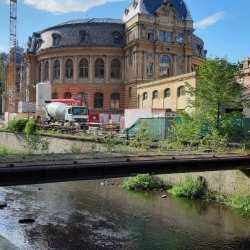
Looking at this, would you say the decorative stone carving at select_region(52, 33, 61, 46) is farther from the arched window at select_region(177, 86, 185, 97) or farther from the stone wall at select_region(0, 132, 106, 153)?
the arched window at select_region(177, 86, 185, 97)

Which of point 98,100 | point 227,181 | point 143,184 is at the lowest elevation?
point 143,184

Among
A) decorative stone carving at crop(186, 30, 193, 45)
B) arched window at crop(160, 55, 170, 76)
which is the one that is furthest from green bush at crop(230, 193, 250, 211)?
decorative stone carving at crop(186, 30, 193, 45)

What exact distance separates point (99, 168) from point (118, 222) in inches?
207

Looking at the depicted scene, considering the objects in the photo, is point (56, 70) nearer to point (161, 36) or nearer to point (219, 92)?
point (161, 36)

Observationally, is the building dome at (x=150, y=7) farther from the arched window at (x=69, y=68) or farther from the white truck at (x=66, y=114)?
the white truck at (x=66, y=114)

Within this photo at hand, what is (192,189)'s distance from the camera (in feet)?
78.8

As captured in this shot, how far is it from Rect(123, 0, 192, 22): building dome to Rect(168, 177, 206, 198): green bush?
133 ft

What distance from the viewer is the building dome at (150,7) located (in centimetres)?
5991

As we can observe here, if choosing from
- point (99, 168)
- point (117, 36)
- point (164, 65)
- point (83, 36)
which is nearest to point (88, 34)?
point (83, 36)

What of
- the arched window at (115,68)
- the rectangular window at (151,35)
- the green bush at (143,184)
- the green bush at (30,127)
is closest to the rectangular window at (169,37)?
the rectangular window at (151,35)

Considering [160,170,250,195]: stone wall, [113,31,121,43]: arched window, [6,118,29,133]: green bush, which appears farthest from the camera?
[113,31,121,43]: arched window

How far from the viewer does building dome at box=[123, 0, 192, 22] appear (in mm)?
59906

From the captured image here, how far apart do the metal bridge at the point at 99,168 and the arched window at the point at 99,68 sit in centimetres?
4825

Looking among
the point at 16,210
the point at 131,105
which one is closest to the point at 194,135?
the point at 16,210
